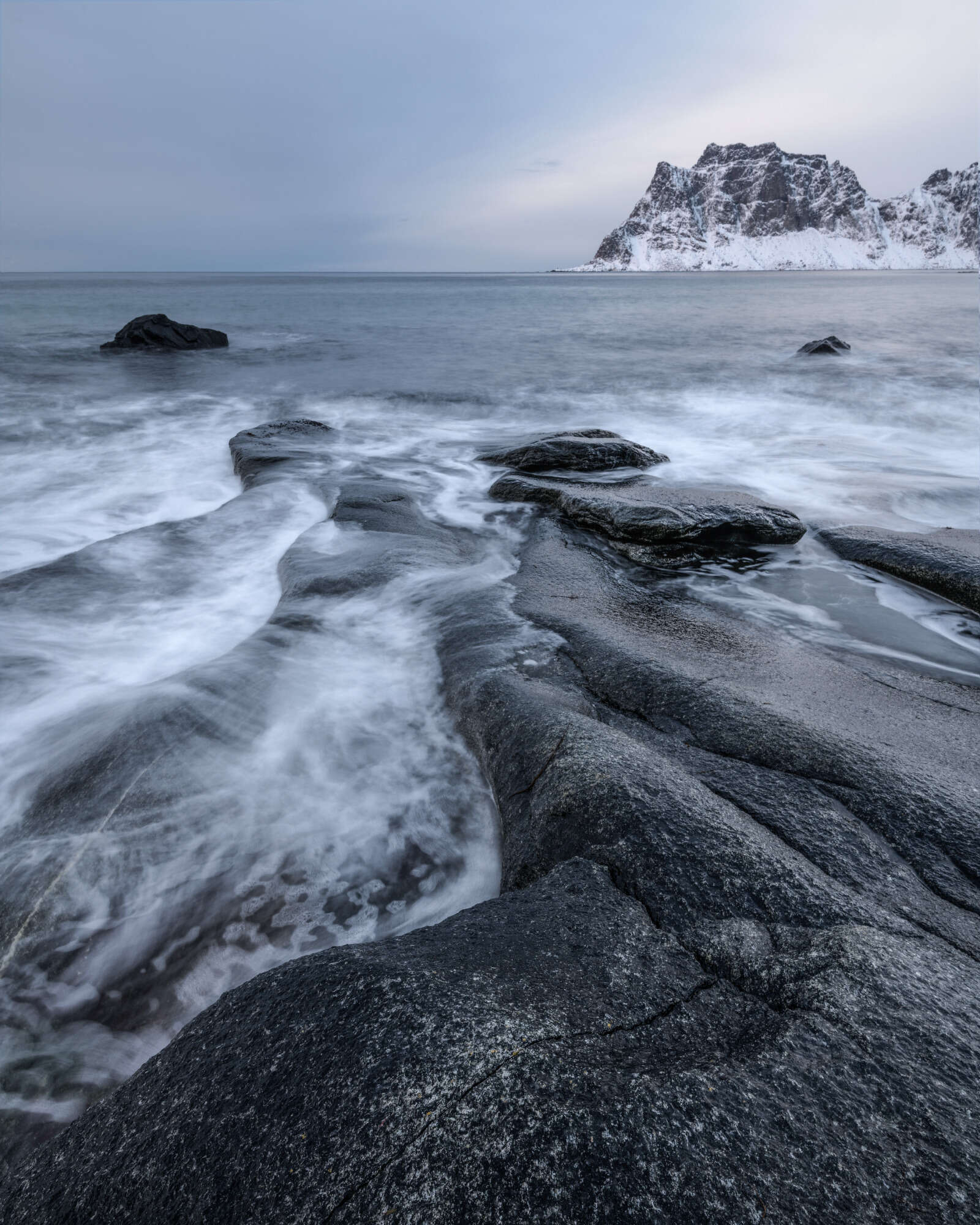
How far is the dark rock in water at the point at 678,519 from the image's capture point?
5137 mm

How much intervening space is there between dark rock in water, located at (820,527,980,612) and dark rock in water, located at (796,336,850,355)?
574 inches

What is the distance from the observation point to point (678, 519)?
204 inches

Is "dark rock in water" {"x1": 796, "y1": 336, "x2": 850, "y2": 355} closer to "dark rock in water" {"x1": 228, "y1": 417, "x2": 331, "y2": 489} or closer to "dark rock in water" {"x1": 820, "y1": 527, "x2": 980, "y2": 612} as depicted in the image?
"dark rock in water" {"x1": 228, "y1": 417, "x2": 331, "y2": 489}

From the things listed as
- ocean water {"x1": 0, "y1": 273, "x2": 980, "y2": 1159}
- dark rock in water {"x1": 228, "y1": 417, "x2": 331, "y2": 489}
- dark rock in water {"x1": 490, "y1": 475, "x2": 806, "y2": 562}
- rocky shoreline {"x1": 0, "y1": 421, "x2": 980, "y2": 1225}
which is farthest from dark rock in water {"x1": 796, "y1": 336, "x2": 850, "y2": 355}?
rocky shoreline {"x1": 0, "y1": 421, "x2": 980, "y2": 1225}

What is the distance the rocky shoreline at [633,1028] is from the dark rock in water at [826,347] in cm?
1803

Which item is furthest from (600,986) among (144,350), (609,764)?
(144,350)

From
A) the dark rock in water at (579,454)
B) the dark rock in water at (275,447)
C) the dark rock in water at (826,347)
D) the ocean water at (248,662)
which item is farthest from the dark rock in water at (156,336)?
the dark rock in water at (826,347)

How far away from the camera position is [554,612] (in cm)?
400

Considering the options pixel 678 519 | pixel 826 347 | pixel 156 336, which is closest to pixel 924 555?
pixel 678 519

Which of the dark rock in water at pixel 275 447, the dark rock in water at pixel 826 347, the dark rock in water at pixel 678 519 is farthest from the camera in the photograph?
the dark rock in water at pixel 826 347

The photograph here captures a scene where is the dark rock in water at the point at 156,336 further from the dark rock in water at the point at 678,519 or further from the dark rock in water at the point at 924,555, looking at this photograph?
the dark rock in water at the point at 924,555

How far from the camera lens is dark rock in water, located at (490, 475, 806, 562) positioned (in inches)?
202

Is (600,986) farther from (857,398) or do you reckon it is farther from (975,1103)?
(857,398)

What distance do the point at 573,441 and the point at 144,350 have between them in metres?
16.5
